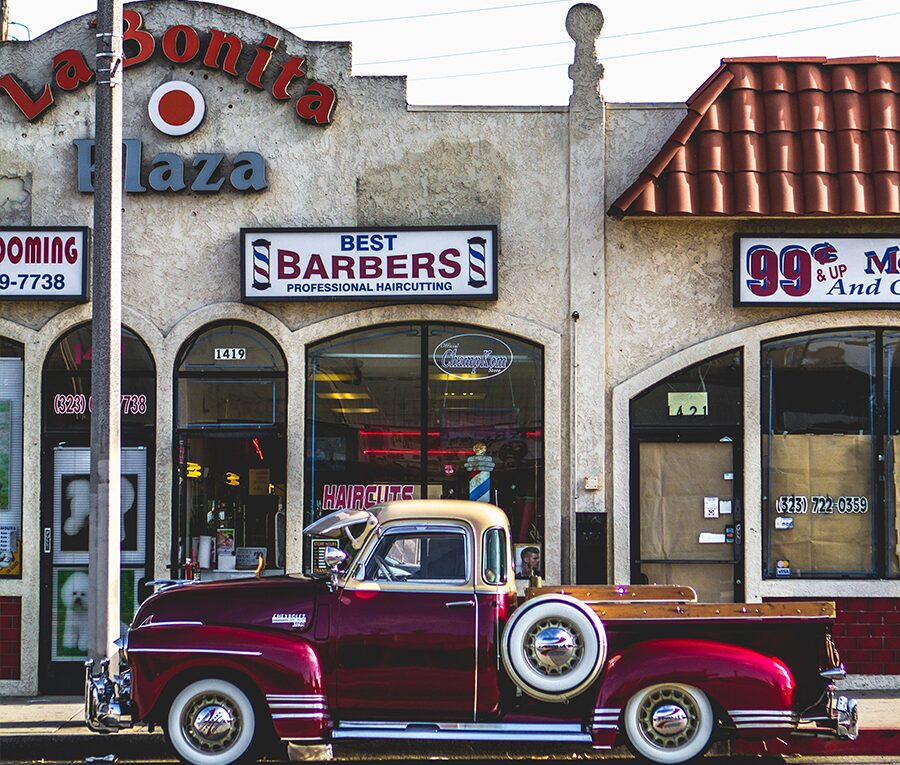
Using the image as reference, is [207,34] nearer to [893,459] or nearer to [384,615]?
[384,615]

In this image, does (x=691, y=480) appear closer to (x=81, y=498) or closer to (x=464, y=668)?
(x=464, y=668)

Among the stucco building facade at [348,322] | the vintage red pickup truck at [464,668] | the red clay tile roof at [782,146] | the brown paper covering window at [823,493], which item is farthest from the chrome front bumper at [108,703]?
the brown paper covering window at [823,493]

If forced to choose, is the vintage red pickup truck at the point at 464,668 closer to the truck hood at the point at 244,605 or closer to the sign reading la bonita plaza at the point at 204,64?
the truck hood at the point at 244,605

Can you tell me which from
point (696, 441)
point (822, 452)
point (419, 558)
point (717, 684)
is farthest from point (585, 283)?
point (717, 684)

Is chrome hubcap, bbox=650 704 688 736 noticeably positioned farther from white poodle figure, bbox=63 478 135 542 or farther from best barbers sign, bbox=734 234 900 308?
white poodle figure, bbox=63 478 135 542

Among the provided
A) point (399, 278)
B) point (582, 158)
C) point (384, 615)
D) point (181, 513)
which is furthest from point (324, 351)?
point (384, 615)

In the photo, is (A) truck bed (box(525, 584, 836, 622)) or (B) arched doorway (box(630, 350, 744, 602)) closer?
(A) truck bed (box(525, 584, 836, 622))

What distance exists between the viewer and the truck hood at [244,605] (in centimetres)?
884

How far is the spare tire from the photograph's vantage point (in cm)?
845

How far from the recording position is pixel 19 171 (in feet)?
39.9

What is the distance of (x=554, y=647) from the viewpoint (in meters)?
8.43

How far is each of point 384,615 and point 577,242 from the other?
4.72 metres

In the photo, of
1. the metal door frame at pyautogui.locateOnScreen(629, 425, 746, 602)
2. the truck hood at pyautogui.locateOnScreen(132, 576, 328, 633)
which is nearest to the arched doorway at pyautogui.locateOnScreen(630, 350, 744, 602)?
the metal door frame at pyautogui.locateOnScreen(629, 425, 746, 602)

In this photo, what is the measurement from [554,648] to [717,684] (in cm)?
114
